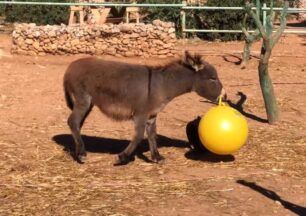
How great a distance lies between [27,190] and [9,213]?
26.3 inches

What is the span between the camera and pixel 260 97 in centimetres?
1118

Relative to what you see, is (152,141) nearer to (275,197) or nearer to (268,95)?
(275,197)

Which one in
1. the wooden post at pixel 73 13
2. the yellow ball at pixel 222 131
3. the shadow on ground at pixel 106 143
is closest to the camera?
the yellow ball at pixel 222 131

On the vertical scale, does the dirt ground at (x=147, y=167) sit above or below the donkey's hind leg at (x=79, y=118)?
below

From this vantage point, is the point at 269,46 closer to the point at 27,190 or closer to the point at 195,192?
the point at 195,192

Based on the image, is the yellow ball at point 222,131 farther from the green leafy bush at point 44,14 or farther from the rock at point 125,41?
the green leafy bush at point 44,14

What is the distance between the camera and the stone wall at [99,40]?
15.8 m

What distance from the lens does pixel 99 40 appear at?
15.9 m

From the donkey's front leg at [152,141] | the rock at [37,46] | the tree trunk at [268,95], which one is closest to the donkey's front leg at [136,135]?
the donkey's front leg at [152,141]

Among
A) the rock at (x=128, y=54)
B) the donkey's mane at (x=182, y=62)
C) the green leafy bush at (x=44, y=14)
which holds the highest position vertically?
the donkey's mane at (x=182, y=62)

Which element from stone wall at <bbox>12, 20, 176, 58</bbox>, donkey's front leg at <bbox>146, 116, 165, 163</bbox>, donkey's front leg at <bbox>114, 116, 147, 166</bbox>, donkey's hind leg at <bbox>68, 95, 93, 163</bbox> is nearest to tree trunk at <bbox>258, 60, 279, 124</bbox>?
donkey's front leg at <bbox>146, 116, 165, 163</bbox>

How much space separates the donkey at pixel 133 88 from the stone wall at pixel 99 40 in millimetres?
8491

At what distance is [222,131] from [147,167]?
0.95 meters

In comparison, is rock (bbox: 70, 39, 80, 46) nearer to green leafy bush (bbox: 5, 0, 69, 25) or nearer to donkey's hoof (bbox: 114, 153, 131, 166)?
green leafy bush (bbox: 5, 0, 69, 25)
